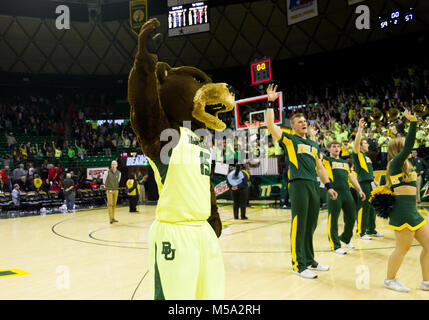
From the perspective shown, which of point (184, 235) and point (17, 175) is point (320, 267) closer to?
point (184, 235)

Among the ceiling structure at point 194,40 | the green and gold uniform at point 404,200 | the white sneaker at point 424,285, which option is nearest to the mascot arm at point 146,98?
the green and gold uniform at point 404,200

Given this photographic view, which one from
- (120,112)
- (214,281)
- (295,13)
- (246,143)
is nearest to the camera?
(214,281)

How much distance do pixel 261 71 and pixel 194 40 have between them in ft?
32.4

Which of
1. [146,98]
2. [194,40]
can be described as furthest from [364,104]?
[146,98]

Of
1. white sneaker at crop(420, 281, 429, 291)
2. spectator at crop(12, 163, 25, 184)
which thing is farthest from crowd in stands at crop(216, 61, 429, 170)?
spectator at crop(12, 163, 25, 184)

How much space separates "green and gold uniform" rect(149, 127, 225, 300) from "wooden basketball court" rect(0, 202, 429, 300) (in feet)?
6.10

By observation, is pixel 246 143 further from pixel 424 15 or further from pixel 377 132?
pixel 424 15

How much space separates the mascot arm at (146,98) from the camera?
5.65 ft

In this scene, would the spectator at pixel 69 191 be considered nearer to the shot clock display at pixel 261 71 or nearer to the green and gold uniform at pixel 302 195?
the shot clock display at pixel 261 71

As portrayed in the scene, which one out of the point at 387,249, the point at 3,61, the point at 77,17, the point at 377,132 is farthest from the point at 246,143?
the point at 3,61

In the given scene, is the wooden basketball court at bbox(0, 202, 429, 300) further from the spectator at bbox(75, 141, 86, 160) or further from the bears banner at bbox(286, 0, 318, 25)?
the bears banner at bbox(286, 0, 318, 25)

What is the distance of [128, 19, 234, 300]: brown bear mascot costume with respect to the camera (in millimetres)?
1743

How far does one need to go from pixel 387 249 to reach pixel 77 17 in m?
20.5

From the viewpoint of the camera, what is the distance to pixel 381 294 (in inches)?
137
